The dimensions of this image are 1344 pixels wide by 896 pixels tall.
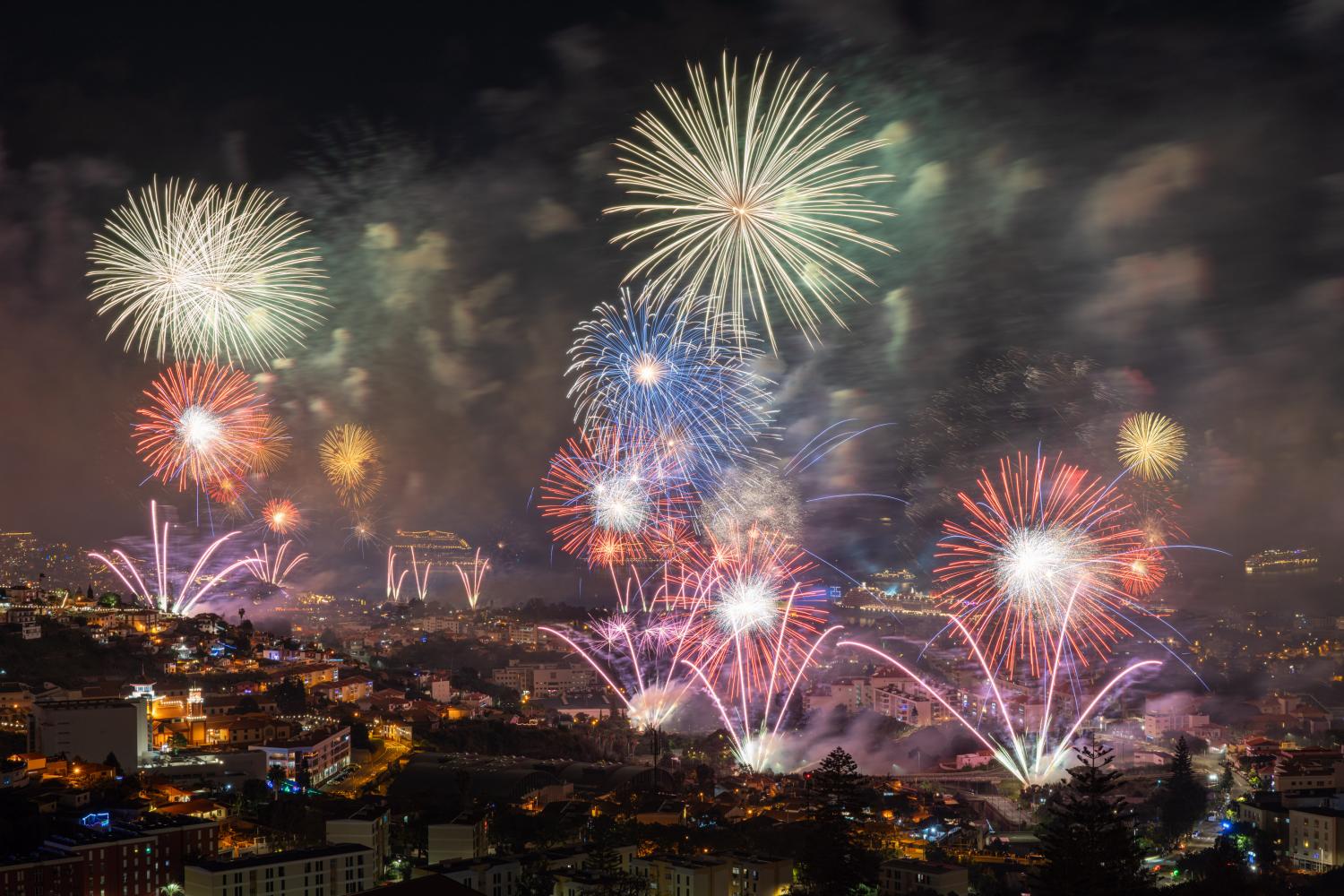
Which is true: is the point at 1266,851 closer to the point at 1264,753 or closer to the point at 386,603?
the point at 1264,753

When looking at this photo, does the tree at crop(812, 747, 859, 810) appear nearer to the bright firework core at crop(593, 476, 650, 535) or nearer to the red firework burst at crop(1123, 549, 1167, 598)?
the bright firework core at crop(593, 476, 650, 535)

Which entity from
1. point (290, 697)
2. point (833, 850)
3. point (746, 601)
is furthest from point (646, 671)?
point (833, 850)

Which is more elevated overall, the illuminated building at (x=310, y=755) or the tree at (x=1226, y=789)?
the illuminated building at (x=310, y=755)

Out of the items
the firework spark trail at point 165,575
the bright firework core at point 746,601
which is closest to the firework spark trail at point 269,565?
the firework spark trail at point 165,575

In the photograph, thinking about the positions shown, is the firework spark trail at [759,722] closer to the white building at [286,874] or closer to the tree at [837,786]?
the tree at [837,786]

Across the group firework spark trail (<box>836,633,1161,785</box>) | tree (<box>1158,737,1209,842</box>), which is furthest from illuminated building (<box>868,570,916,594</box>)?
tree (<box>1158,737,1209,842</box>)

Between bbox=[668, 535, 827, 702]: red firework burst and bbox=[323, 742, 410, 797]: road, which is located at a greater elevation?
bbox=[668, 535, 827, 702]: red firework burst

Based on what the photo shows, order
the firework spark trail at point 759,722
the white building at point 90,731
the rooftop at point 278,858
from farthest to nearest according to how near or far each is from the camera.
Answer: the firework spark trail at point 759,722 < the white building at point 90,731 < the rooftop at point 278,858
